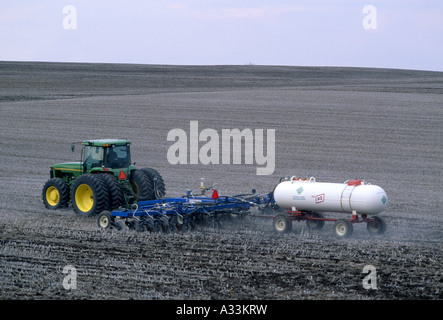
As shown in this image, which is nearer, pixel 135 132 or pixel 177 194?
pixel 177 194

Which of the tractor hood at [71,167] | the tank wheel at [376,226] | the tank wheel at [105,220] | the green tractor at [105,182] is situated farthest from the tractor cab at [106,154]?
the tank wheel at [376,226]

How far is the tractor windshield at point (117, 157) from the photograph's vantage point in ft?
53.1

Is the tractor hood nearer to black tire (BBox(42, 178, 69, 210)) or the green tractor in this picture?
the green tractor

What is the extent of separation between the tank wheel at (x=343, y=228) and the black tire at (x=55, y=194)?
708 centimetres

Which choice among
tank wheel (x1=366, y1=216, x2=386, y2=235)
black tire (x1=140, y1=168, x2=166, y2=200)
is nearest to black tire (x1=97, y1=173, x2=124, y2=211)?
black tire (x1=140, y1=168, x2=166, y2=200)

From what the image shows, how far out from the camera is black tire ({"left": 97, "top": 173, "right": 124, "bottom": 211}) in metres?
15.5

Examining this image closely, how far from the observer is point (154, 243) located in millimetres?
13203

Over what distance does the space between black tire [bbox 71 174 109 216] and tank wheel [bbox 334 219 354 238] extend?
17.7 ft

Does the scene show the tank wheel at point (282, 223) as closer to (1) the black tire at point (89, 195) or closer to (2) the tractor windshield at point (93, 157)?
(1) the black tire at point (89, 195)

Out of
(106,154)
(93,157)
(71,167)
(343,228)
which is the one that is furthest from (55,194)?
(343,228)

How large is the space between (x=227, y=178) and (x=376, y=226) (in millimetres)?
8635

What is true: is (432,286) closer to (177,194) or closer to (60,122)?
(177,194)
